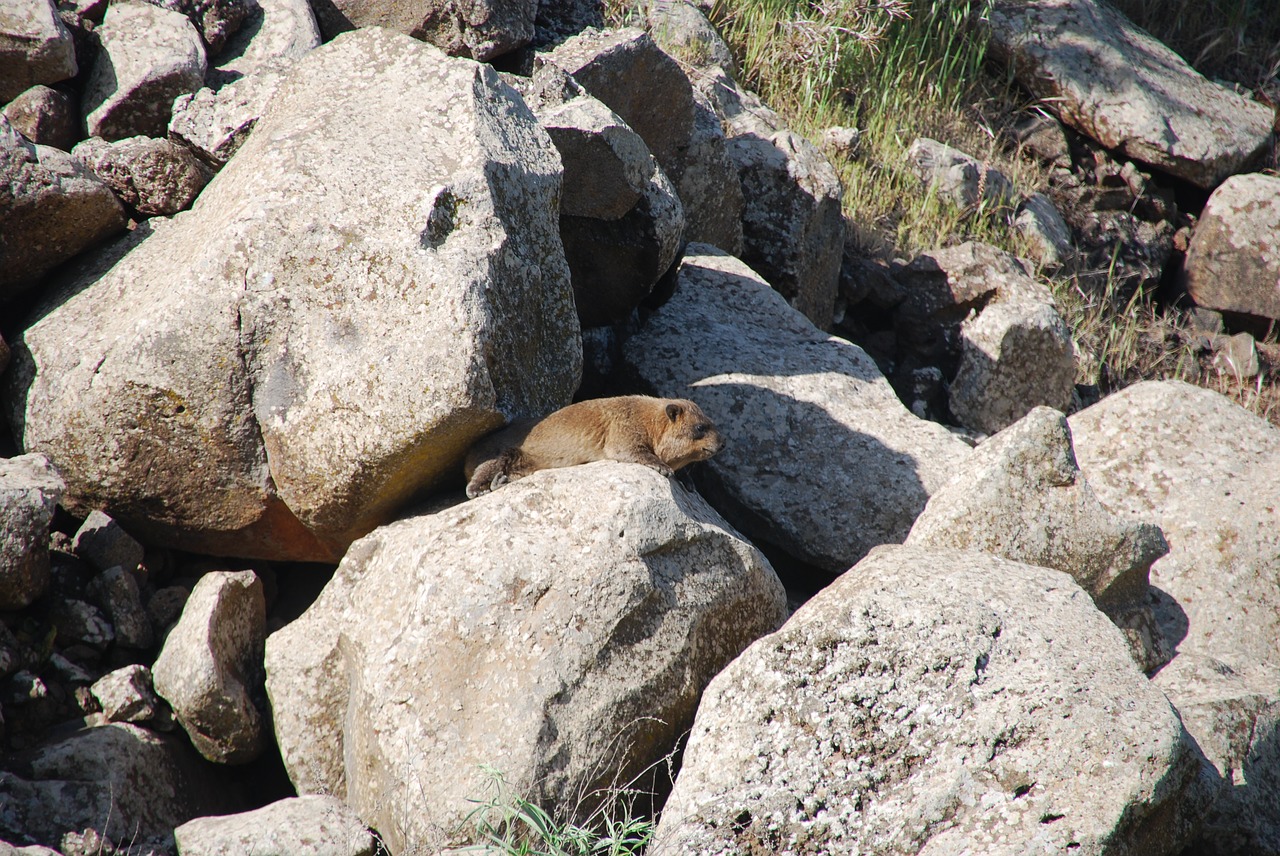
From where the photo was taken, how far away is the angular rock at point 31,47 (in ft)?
18.4

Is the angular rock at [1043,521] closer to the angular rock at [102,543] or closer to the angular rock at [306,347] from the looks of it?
the angular rock at [306,347]

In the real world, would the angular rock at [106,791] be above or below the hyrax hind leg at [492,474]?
below

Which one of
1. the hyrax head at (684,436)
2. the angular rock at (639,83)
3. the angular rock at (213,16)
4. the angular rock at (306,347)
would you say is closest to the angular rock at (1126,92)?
the angular rock at (639,83)

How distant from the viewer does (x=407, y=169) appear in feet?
16.3

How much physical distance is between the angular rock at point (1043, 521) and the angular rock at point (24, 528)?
4.18 metres

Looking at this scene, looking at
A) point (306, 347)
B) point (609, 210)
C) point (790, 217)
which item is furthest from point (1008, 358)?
point (306, 347)

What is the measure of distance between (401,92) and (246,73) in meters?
1.63

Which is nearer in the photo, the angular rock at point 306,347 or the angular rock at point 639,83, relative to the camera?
the angular rock at point 306,347

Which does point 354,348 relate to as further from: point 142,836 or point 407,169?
point 142,836

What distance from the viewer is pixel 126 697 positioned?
4512 mm

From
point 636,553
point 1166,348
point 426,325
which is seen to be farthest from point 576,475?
point 1166,348

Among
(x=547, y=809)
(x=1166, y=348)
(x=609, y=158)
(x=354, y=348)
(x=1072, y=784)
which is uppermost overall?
(x=609, y=158)

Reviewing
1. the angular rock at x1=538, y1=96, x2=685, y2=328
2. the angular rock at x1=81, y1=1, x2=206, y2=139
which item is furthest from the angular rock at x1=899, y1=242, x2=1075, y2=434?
the angular rock at x1=81, y1=1, x2=206, y2=139

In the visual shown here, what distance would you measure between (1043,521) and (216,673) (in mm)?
4144
